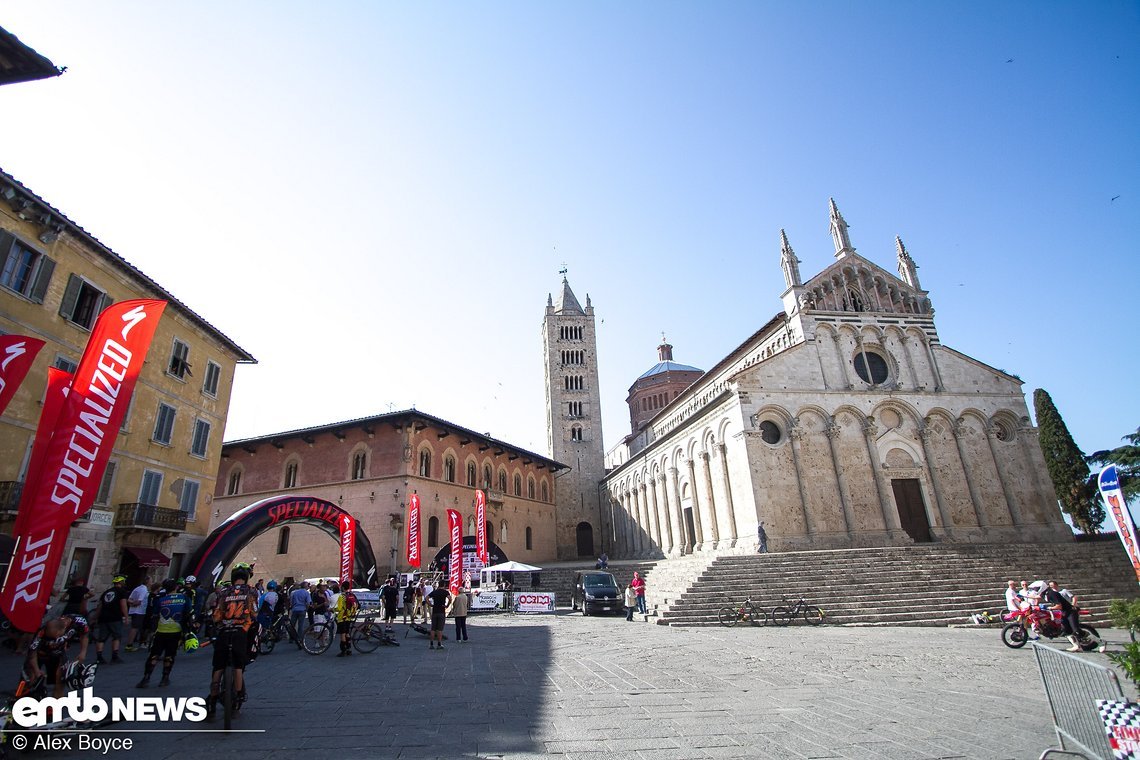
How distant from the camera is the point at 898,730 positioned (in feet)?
19.1

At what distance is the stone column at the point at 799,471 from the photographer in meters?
23.0

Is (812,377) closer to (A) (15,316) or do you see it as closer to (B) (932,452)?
(B) (932,452)

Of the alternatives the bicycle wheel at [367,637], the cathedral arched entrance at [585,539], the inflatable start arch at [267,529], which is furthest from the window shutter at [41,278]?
the cathedral arched entrance at [585,539]

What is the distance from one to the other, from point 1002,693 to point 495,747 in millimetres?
7308

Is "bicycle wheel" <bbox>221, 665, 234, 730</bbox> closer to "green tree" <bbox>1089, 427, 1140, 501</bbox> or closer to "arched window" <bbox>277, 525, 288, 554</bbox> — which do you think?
"arched window" <bbox>277, 525, 288, 554</bbox>

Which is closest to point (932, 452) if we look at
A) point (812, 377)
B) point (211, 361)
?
point (812, 377)

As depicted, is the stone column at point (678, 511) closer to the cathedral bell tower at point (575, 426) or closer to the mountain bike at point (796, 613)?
the mountain bike at point (796, 613)

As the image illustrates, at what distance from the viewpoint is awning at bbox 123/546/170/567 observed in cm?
1692

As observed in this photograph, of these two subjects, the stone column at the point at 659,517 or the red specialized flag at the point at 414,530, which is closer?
the red specialized flag at the point at 414,530

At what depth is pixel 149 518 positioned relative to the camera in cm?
1741

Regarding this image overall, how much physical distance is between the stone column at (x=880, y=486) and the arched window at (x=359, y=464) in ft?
86.0

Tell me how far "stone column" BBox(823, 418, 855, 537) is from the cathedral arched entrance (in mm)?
25198

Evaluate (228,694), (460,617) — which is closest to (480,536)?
(460,617)

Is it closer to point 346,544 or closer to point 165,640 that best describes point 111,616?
point 165,640
